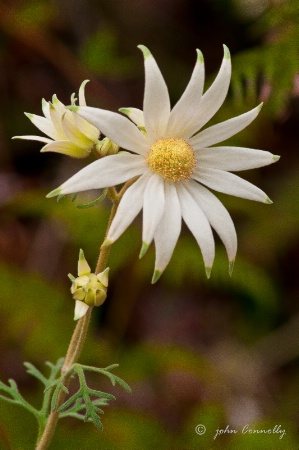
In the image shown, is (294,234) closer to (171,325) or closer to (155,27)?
(171,325)

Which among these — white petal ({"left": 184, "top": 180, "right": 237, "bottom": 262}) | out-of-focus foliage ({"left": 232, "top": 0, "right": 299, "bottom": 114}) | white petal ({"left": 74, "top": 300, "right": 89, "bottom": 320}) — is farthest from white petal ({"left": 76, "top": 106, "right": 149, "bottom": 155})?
out-of-focus foliage ({"left": 232, "top": 0, "right": 299, "bottom": 114})

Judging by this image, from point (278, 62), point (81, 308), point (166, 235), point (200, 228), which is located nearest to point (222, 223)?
point (200, 228)

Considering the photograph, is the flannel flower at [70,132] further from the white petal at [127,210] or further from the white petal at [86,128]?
the white petal at [127,210]

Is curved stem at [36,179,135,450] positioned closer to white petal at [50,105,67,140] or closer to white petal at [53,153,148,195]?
white petal at [53,153,148,195]

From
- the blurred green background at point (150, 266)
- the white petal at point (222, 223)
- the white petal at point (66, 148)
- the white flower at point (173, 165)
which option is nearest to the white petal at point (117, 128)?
the white flower at point (173, 165)

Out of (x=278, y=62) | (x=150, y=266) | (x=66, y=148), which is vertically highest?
(x=278, y=62)
